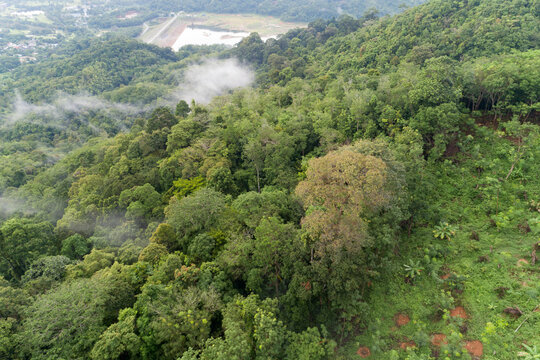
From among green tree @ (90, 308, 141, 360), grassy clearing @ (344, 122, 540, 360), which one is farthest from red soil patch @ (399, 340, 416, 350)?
green tree @ (90, 308, 141, 360)

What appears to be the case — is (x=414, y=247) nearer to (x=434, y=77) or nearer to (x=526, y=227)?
(x=526, y=227)

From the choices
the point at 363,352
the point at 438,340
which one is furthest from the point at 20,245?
the point at 438,340

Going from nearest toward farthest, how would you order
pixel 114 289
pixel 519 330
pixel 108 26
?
pixel 519 330 → pixel 114 289 → pixel 108 26

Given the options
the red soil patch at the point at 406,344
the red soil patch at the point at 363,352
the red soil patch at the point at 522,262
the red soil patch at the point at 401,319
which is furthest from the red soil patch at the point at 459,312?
the red soil patch at the point at 363,352

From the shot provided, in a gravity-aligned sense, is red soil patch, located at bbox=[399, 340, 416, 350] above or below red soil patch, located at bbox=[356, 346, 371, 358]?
above

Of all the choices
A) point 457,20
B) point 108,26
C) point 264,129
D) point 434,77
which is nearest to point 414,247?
point 434,77

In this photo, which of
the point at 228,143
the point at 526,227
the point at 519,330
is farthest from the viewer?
the point at 228,143

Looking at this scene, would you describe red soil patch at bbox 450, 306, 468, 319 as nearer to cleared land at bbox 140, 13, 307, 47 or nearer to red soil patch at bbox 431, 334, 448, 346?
red soil patch at bbox 431, 334, 448, 346
